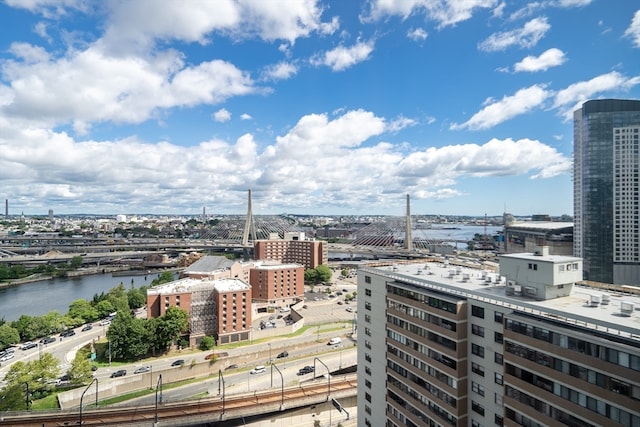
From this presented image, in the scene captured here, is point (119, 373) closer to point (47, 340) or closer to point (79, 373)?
point (79, 373)

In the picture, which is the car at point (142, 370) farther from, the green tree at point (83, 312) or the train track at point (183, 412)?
the green tree at point (83, 312)

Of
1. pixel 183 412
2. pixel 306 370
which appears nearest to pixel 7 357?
pixel 183 412

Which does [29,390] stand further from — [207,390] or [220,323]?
[220,323]

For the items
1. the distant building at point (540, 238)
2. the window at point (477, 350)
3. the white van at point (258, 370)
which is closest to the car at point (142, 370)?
the white van at point (258, 370)

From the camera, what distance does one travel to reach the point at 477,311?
9984 mm

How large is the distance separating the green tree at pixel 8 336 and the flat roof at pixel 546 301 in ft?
96.0

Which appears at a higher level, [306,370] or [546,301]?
[546,301]

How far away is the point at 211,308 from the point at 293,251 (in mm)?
30595

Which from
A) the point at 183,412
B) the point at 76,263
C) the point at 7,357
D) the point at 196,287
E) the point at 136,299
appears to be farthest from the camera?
the point at 76,263

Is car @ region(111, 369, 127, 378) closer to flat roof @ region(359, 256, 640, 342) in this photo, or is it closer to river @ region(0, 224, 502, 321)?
flat roof @ region(359, 256, 640, 342)

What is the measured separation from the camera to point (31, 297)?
4716cm

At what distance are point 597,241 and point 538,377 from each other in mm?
44400

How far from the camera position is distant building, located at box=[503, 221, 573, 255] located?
50062 mm

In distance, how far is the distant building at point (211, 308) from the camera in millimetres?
28016
